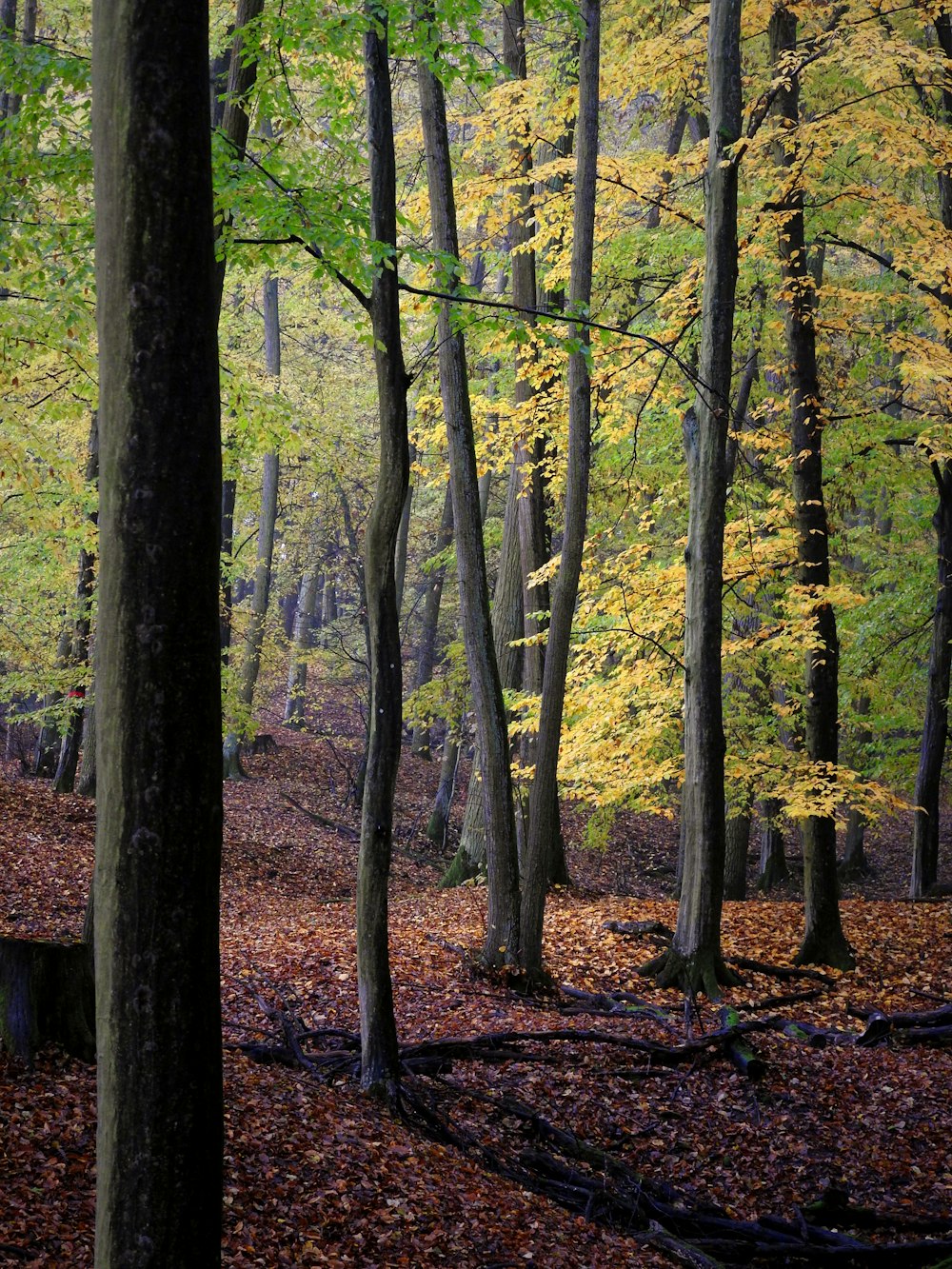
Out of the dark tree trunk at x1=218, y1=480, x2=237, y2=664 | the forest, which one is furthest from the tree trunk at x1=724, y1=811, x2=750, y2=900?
the dark tree trunk at x1=218, y1=480, x2=237, y2=664

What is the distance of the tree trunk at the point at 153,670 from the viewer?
9.96 feet

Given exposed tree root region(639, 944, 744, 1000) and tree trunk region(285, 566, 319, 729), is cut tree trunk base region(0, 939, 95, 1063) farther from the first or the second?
tree trunk region(285, 566, 319, 729)

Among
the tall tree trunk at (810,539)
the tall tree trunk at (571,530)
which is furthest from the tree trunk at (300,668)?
the tall tree trunk at (571,530)

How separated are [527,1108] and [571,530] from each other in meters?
4.97

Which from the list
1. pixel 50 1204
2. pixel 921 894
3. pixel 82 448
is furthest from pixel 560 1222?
pixel 82 448

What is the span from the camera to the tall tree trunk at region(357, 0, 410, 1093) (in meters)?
6.46

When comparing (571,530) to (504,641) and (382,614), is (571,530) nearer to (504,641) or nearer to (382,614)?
(382,614)

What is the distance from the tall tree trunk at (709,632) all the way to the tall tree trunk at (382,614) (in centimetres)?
431

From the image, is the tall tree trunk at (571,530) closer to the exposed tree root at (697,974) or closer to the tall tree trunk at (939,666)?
the exposed tree root at (697,974)

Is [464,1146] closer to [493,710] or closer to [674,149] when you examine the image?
[493,710]

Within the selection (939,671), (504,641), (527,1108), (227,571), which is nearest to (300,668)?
(227,571)

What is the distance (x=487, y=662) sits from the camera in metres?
9.55

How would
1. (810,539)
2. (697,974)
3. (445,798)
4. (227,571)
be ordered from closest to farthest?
(697,974) → (810,539) → (227,571) → (445,798)

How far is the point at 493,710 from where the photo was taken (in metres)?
9.74
